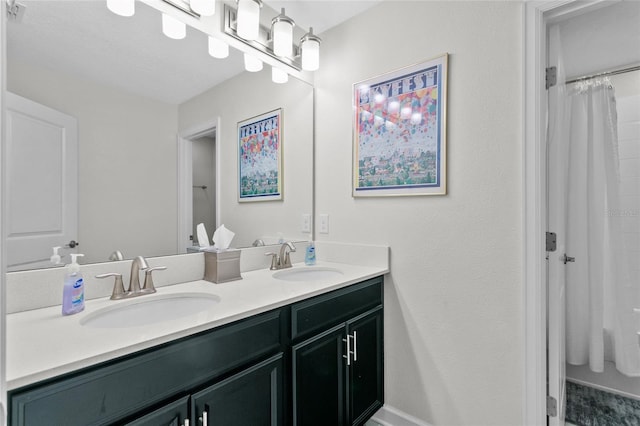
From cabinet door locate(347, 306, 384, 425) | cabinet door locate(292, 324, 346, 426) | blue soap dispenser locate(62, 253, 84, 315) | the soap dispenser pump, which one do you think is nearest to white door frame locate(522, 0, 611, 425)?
cabinet door locate(347, 306, 384, 425)

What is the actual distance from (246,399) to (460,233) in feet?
3.81

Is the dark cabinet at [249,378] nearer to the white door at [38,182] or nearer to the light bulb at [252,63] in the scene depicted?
the white door at [38,182]

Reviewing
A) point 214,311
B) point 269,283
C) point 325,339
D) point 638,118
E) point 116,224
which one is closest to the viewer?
point 214,311

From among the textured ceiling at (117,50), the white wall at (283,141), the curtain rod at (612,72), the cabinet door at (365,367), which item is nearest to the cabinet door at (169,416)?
the cabinet door at (365,367)

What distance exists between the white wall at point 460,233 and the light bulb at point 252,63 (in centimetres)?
59

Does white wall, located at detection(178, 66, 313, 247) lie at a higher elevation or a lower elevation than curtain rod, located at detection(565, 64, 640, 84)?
lower

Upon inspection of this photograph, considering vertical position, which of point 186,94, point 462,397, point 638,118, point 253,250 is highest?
point 638,118

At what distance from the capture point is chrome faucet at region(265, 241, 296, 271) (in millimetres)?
1852

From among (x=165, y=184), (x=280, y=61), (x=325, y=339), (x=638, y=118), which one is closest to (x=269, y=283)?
(x=325, y=339)

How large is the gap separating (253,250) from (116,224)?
0.71 metres

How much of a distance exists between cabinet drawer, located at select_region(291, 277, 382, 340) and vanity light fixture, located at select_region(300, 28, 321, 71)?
1317 millimetres

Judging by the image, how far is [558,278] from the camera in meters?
1.47

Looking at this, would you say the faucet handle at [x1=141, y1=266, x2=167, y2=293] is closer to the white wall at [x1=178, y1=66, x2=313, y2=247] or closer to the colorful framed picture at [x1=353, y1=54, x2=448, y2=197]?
the white wall at [x1=178, y1=66, x2=313, y2=247]

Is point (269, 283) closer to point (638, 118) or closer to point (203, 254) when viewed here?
point (203, 254)
